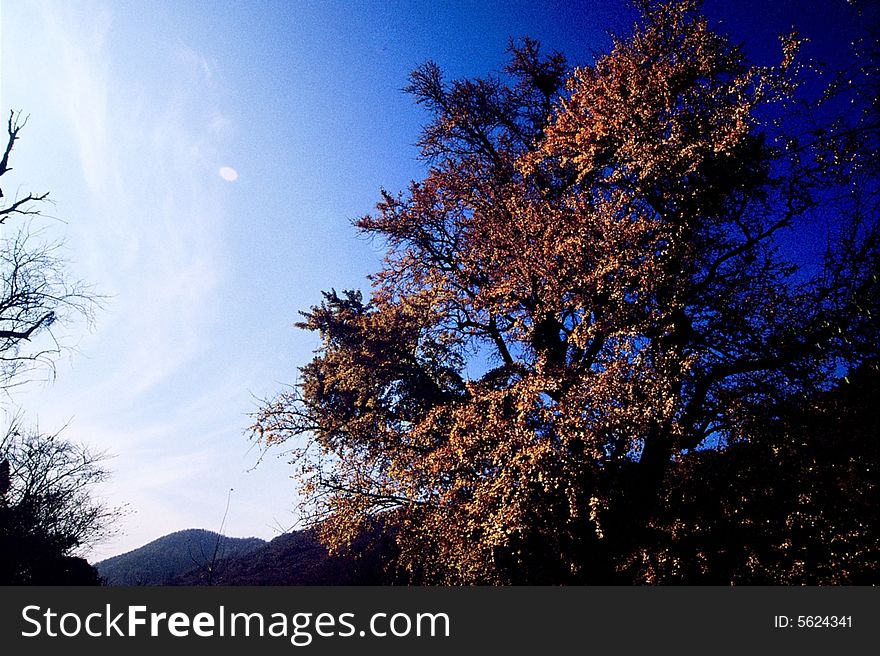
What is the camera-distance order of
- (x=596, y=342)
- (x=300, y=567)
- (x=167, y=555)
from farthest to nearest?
(x=167, y=555), (x=300, y=567), (x=596, y=342)

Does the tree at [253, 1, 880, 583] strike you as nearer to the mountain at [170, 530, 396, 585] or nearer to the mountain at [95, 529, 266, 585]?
the mountain at [170, 530, 396, 585]

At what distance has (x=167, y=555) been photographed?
68125 millimetres

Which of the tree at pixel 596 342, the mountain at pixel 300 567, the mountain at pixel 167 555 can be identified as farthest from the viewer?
the mountain at pixel 167 555

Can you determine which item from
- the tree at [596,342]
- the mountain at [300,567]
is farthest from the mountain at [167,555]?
the tree at [596,342]

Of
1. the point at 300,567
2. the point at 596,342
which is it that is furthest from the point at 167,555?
the point at 596,342

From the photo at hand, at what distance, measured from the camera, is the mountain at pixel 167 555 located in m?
60.4

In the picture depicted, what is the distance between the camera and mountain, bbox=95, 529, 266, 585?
6041 cm

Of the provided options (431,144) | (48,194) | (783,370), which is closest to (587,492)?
(783,370)

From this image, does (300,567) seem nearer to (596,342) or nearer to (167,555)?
(596,342)

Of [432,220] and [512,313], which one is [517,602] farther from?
[432,220]

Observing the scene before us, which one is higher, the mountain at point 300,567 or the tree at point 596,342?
the tree at point 596,342

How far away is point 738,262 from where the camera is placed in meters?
9.86

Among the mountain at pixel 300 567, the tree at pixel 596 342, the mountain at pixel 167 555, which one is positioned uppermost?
the tree at pixel 596 342

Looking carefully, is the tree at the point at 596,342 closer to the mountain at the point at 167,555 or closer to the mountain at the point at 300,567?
the mountain at the point at 300,567
